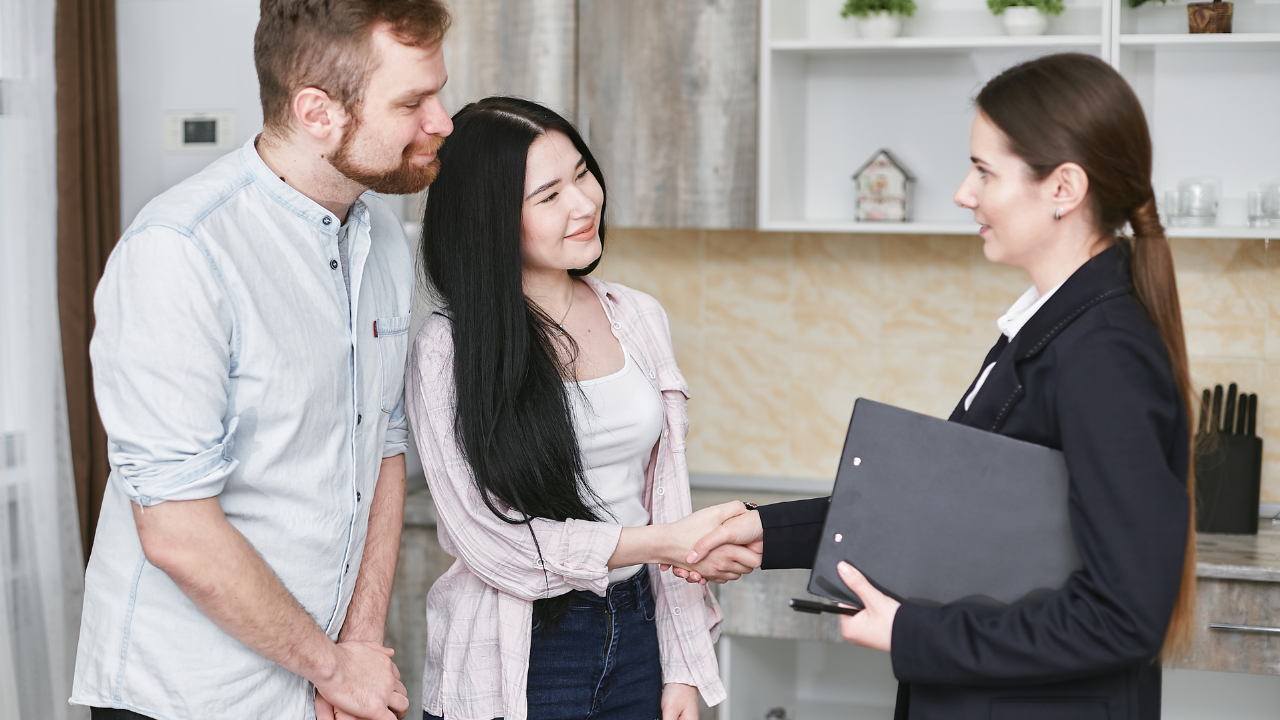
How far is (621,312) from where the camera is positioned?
170 centimetres

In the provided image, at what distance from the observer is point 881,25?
2525mm

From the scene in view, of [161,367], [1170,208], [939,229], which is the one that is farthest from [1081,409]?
[1170,208]

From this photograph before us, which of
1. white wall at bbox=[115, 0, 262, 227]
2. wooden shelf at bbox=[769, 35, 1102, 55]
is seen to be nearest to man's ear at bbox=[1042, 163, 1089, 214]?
wooden shelf at bbox=[769, 35, 1102, 55]

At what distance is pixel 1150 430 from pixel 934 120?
6.07 ft

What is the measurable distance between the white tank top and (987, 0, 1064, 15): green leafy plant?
4.79 ft

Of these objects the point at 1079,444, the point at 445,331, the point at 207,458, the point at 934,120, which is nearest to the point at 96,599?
the point at 207,458

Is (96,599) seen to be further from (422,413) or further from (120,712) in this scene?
(422,413)

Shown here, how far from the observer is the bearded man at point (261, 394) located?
1.10 m

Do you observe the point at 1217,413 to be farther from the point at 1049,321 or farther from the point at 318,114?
the point at 318,114

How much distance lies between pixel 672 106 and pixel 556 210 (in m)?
1.04

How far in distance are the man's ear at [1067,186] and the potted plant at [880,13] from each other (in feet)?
5.10

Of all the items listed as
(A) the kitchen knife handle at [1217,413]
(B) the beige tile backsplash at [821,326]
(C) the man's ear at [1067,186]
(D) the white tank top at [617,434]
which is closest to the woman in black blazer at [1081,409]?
(C) the man's ear at [1067,186]

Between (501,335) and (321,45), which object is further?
(501,335)

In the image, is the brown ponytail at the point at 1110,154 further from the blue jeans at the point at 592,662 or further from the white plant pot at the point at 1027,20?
the white plant pot at the point at 1027,20
